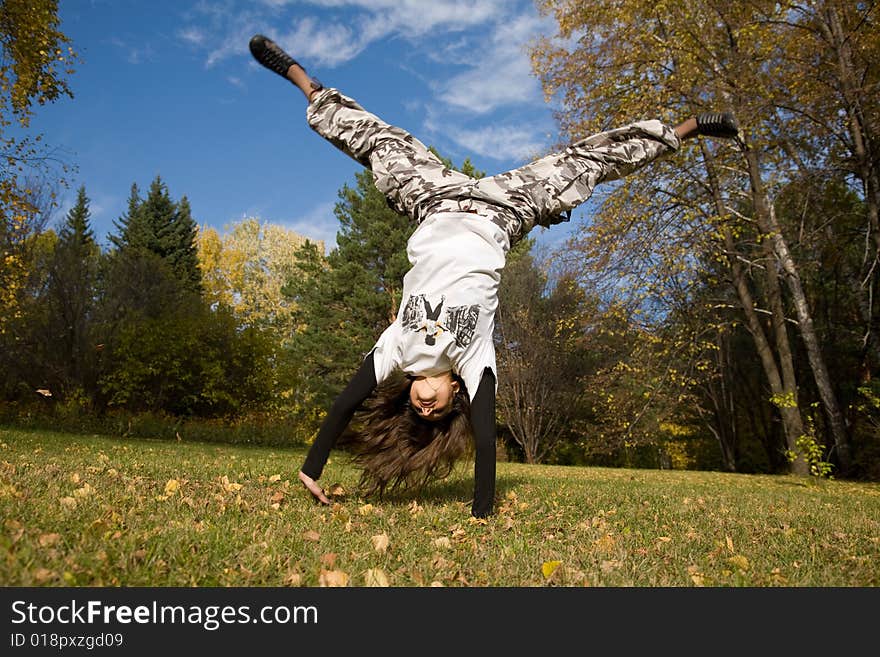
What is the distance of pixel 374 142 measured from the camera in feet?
17.4

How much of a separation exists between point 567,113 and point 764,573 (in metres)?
15.5

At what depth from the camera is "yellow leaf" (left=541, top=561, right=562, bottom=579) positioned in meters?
2.41

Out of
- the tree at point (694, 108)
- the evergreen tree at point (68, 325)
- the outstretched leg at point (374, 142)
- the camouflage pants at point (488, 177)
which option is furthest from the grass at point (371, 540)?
the evergreen tree at point (68, 325)

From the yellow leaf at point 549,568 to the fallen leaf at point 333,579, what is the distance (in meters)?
0.82

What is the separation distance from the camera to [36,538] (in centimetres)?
221

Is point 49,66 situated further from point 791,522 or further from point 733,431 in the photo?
point 733,431

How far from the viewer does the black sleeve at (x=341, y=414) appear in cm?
391

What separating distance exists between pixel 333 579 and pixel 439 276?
2337mm

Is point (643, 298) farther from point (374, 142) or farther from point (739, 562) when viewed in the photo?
point (739, 562)

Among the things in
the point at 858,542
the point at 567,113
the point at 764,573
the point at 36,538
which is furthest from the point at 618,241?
the point at 36,538

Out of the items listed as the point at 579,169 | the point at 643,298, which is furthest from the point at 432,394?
the point at 643,298

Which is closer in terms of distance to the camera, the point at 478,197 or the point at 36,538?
the point at 36,538

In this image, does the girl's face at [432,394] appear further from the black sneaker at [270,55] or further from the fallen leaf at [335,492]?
the black sneaker at [270,55]

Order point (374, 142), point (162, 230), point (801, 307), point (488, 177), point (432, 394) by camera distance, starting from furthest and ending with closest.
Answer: point (162, 230) < point (801, 307) < point (374, 142) < point (488, 177) < point (432, 394)
